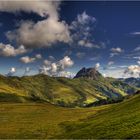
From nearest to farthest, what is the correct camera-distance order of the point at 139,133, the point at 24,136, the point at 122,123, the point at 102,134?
1. the point at 139,133
2. the point at 102,134
3. the point at 122,123
4. the point at 24,136

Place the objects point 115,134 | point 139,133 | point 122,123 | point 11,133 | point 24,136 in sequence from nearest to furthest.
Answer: point 139,133, point 115,134, point 122,123, point 24,136, point 11,133

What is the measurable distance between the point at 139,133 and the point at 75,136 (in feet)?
69.6

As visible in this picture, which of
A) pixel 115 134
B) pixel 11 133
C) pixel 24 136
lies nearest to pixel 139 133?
pixel 115 134

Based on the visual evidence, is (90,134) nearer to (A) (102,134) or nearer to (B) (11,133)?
(A) (102,134)

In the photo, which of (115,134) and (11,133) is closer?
(115,134)

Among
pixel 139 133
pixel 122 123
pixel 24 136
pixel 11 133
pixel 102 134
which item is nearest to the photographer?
pixel 139 133

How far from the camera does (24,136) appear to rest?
265 ft

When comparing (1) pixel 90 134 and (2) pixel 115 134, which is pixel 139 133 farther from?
(1) pixel 90 134

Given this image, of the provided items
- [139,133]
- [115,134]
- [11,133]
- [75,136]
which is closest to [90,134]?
[75,136]

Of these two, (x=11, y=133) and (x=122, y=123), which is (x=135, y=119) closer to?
(x=122, y=123)

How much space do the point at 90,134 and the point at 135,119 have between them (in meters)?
10.4

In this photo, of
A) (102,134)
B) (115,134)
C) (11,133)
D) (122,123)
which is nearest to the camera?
(115,134)

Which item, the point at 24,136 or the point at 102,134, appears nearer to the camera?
the point at 102,134

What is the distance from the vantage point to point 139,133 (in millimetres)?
50500
